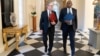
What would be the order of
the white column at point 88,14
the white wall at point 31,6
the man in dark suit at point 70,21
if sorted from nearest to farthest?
the man in dark suit at point 70,21 < the white column at point 88,14 < the white wall at point 31,6

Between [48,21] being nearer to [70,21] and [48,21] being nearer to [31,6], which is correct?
[70,21]

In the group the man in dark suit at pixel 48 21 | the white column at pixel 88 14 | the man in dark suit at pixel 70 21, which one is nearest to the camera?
the man in dark suit at pixel 70 21

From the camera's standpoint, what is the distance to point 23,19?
7215 mm

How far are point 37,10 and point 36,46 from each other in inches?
139

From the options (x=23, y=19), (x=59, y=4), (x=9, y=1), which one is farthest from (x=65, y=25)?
(x=59, y=4)

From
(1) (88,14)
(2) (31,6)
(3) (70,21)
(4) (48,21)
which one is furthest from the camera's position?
(2) (31,6)

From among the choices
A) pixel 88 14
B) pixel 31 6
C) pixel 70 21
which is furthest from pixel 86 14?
pixel 70 21

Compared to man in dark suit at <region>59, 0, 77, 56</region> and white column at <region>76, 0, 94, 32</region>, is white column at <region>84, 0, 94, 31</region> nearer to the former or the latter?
white column at <region>76, 0, 94, 32</region>

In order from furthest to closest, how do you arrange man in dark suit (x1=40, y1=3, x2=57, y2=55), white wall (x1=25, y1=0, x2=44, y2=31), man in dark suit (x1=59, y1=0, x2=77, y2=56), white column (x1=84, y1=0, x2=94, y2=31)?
1. white wall (x1=25, y1=0, x2=44, y2=31)
2. white column (x1=84, y1=0, x2=94, y2=31)
3. man in dark suit (x1=40, y1=3, x2=57, y2=55)
4. man in dark suit (x1=59, y1=0, x2=77, y2=56)

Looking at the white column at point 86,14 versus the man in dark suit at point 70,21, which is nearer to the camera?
the man in dark suit at point 70,21

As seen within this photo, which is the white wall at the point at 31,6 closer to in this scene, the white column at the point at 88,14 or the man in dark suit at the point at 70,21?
the white column at the point at 88,14

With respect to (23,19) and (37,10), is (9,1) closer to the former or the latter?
(23,19)

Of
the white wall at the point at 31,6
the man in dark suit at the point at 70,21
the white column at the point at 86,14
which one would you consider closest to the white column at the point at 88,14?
the white column at the point at 86,14

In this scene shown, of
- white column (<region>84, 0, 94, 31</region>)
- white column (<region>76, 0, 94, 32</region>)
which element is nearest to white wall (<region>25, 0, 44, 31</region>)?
white column (<region>76, 0, 94, 32</region>)
